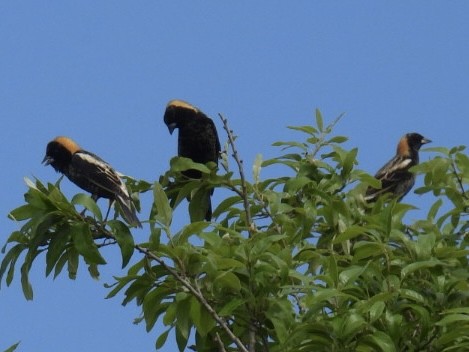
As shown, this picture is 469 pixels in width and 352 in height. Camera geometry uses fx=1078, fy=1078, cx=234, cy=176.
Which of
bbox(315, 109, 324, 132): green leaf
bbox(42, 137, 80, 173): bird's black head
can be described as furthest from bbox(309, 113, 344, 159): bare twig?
bbox(42, 137, 80, 173): bird's black head

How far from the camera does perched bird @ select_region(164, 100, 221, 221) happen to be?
32.1 feet

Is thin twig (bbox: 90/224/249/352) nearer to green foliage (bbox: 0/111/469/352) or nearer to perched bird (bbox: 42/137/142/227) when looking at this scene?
green foliage (bbox: 0/111/469/352)

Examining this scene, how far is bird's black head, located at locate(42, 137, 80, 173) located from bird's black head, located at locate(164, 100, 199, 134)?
3.98 feet

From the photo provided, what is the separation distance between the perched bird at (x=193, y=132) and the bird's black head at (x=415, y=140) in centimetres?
255

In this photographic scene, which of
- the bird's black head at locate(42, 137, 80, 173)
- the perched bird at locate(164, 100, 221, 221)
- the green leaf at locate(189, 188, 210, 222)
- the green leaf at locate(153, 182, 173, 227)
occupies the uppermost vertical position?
the perched bird at locate(164, 100, 221, 221)

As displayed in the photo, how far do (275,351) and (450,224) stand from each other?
5.50ft

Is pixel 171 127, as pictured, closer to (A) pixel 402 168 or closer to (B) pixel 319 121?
(A) pixel 402 168

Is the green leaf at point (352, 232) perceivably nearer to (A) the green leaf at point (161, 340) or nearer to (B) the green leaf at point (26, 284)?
(A) the green leaf at point (161, 340)

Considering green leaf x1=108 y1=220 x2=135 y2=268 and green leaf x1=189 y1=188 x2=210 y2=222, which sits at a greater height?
green leaf x1=189 y1=188 x2=210 y2=222

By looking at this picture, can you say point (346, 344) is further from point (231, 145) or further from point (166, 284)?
point (231, 145)

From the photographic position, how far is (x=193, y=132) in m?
9.82

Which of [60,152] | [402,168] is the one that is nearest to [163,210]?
[60,152]

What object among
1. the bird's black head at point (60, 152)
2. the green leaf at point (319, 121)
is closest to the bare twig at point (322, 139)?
the green leaf at point (319, 121)

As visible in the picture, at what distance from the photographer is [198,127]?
9.84m
